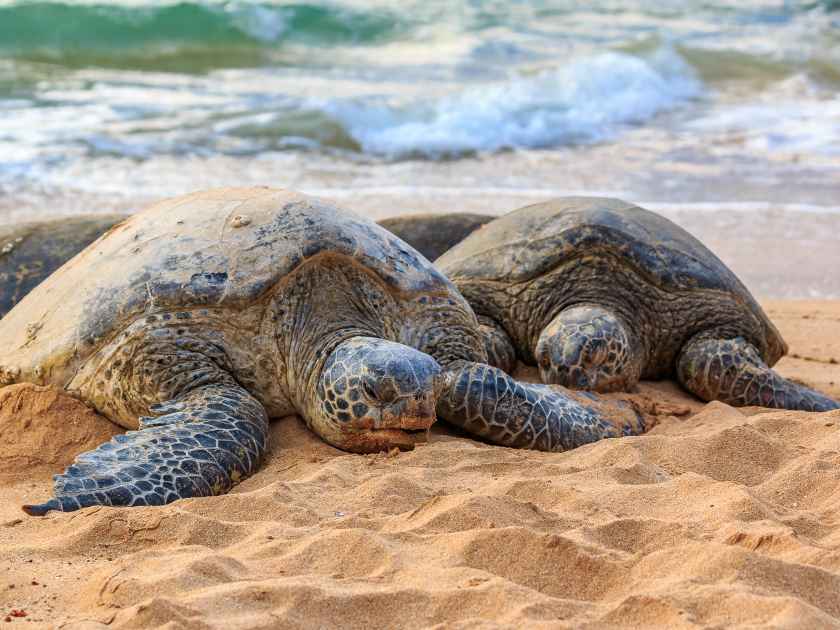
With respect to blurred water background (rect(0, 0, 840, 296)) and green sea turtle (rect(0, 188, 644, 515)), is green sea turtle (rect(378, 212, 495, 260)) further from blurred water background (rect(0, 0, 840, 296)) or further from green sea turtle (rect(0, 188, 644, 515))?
blurred water background (rect(0, 0, 840, 296))

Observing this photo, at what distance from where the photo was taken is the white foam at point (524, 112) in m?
13.6

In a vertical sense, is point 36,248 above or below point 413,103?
below

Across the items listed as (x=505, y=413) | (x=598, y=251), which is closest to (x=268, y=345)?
(x=505, y=413)

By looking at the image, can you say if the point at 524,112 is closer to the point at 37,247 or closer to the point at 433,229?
the point at 433,229

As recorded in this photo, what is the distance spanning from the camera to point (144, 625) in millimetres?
2369

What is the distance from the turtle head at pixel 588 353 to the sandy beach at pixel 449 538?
929 millimetres

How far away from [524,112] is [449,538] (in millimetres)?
12810

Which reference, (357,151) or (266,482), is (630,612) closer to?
(266,482)

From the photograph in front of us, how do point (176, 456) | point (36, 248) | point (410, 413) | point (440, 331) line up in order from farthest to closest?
1. point (36, 248)
2. point (440, 331)
3. point (410, 413)
4. point (176, 456)

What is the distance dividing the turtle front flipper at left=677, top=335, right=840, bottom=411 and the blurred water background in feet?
13.9

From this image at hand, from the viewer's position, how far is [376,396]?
3809mm

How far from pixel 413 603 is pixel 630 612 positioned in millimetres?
499

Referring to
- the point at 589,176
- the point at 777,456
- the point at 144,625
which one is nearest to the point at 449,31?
the point at 589,176

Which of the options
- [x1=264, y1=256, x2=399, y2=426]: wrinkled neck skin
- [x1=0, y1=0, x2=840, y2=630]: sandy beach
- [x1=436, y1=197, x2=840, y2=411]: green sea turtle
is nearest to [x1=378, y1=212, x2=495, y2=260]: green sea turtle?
[x1=436, y1=197, x2=840, y2=411]: green sea turtle
